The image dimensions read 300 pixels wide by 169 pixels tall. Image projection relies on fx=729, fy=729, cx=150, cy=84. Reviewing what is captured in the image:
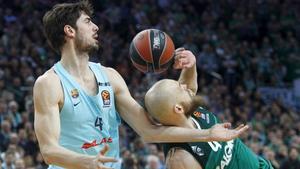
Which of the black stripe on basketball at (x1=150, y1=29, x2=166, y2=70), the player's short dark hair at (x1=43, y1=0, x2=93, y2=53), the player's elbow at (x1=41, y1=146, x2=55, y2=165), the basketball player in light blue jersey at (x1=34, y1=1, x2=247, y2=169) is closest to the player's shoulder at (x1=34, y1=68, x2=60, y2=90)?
the basketball player in light blue jersey at (x1=34, y1=1, x2=247, y2=169)

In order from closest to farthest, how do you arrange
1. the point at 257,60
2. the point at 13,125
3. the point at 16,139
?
1. the point at 16,139
2. the point at 13,125
3. the point at 257,60

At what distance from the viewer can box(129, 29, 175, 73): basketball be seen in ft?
16.9

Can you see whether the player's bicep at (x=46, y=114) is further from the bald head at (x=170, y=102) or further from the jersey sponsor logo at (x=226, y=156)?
the jersey sponsor logo at (x=226, y=156)

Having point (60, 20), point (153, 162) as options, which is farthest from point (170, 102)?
point (153, 162)

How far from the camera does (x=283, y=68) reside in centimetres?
1683

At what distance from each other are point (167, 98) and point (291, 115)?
10864mm

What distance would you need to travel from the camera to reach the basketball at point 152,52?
514 cm

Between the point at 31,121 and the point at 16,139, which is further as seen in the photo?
the point at 31,121

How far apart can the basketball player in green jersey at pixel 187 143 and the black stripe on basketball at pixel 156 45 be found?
0.50m

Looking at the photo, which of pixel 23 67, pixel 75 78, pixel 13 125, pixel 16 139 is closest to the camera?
pixel 75 78

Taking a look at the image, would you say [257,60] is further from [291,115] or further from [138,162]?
[138,162]

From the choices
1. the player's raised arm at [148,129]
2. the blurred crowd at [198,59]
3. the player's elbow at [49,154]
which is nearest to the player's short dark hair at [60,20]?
the player's raised arm at [148,129]

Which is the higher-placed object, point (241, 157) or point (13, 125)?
point (241, 157)

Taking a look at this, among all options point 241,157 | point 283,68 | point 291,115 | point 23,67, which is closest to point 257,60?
point 283,68
